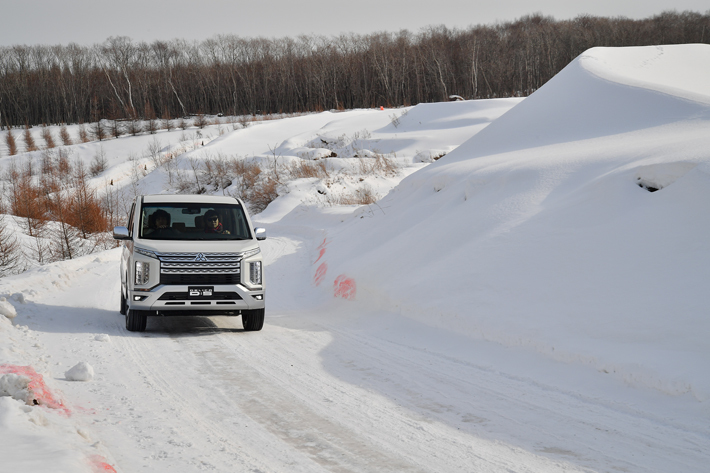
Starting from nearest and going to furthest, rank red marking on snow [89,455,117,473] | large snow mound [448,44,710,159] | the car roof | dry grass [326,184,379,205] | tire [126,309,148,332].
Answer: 1. red marking on snow [89,455,117,473]
2. tire [126,309,148,332]
3. the car roof
4. large snow mound [448,44,710,159]
5. dry grass [326,184,379,205]

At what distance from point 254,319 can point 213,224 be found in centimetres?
176

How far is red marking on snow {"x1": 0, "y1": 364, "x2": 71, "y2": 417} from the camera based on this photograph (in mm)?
4871

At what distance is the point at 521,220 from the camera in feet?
30.6

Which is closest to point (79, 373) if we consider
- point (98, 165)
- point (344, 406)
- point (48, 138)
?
point (344, 406)

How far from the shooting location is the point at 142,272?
329 inches

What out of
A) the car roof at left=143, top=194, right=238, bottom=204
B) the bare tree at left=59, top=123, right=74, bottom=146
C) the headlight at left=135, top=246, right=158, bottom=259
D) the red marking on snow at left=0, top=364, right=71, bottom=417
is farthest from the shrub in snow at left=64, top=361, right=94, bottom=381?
the bare tree at left=59, top=123, right=74, bottom=146

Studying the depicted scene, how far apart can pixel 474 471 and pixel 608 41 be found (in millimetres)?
104089

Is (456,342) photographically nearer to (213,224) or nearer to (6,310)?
(213,224)

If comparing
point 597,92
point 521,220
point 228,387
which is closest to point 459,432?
point 228,387

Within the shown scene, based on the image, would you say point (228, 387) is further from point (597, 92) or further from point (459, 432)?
point (597, 92)

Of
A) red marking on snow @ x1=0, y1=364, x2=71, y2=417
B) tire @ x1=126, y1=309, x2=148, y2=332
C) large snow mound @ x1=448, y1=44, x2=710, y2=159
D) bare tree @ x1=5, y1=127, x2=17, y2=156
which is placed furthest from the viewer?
bare tree @ x1=5, y1=127, x2=17, y2=156

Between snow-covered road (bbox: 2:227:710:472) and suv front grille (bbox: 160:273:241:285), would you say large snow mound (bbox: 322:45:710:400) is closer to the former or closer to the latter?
snow-covered road (bbox: 2:227:710:472)

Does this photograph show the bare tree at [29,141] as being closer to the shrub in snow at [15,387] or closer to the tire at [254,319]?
the tire at [254,319]

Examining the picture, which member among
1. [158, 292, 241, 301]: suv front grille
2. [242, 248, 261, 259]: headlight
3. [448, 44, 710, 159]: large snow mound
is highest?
[448, 44, 710, 159]: large snow mound
